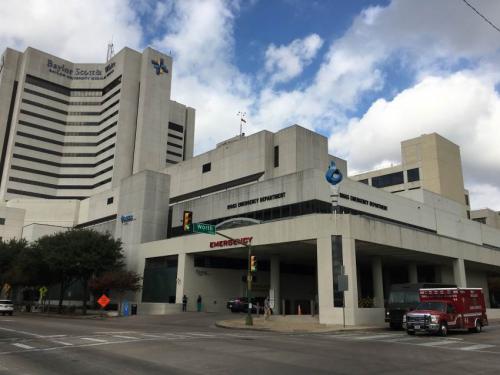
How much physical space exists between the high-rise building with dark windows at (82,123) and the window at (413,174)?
Result: 191 ft

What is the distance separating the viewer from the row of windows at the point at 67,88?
12788 cm

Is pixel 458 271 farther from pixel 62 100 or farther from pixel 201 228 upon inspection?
pixel 62 100

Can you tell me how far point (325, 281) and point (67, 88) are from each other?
12369 centimetres

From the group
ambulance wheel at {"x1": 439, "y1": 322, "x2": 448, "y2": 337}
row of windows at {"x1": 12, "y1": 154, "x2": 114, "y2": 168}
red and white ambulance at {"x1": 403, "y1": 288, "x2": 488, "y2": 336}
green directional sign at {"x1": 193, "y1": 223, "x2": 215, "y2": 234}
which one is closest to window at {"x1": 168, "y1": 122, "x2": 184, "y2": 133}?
row of windows at {"x1": 12, "y1": 154, "x2": 114, "y2": 168}

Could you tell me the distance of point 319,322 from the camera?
→ 112 feet

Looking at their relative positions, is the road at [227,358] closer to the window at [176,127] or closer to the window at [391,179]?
the window at [391,179]

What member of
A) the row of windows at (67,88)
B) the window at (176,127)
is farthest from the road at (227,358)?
the window at (176,127)

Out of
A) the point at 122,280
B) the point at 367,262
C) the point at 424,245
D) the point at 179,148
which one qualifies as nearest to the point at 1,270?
the point at 122,280

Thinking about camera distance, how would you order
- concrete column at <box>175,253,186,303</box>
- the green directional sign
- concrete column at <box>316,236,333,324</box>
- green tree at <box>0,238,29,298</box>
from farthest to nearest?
green tree at <box>0,238,29,298</box> < concrete column at <box>175,253,186,303</box> < concrete column at <box>316,236,333,324</box> < the green directional sign

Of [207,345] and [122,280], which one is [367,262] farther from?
[207,345]

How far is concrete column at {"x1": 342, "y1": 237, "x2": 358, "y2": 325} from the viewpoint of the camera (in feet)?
108

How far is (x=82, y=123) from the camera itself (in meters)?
133

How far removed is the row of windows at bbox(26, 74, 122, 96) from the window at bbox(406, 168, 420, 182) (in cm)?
7901

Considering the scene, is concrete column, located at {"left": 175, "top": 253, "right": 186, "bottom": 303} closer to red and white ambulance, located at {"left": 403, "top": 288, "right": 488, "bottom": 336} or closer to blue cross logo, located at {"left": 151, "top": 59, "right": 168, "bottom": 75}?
red and white ambulance, located at {"left": 403, "top": 288, "right": 488, "bottom": 336}
